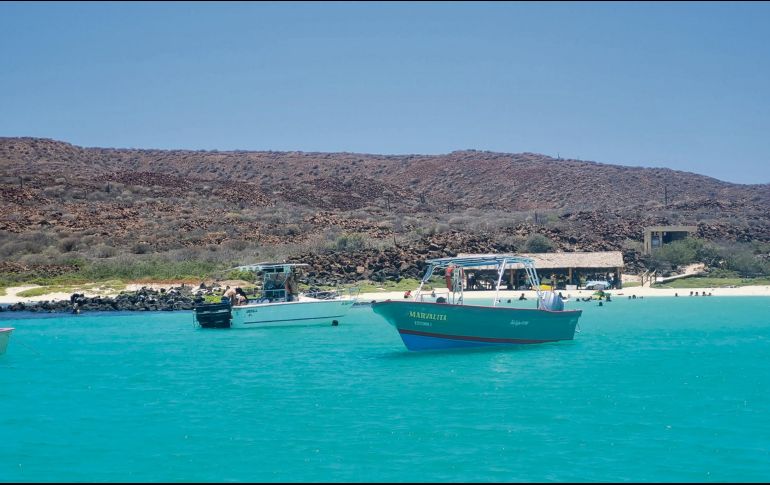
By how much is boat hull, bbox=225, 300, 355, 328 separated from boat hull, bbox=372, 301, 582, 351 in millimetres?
10329

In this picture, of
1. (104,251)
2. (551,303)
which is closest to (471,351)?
(551,303)

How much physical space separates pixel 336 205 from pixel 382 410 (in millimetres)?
75597

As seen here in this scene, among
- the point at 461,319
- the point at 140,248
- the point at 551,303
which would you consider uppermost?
the point at 140,248

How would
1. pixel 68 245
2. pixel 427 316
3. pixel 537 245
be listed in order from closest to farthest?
pixel 427 316 < pixel 68 245 < pixel 537 245

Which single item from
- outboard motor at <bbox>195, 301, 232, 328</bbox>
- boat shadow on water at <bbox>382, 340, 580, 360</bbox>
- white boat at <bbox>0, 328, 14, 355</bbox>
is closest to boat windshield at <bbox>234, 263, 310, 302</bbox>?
outboard motor at <bbox>195, 301, 232, 328</bbox>

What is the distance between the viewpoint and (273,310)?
117ft

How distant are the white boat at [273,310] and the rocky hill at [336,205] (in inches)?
713

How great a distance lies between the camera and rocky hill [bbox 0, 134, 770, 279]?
215ft

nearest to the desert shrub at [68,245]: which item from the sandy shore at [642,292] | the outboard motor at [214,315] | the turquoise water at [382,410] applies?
the sandy shore at [642,292]

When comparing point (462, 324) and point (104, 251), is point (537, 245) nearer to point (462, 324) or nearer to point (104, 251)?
point (104, 251)

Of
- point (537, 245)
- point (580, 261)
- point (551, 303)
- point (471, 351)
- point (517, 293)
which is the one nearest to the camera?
point (471, 351)

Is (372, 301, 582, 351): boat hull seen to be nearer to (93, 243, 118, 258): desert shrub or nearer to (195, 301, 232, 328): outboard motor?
(195, 301, 232, 328): outboard motor

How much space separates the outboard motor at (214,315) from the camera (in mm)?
36875

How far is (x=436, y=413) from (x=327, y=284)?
34864mm
